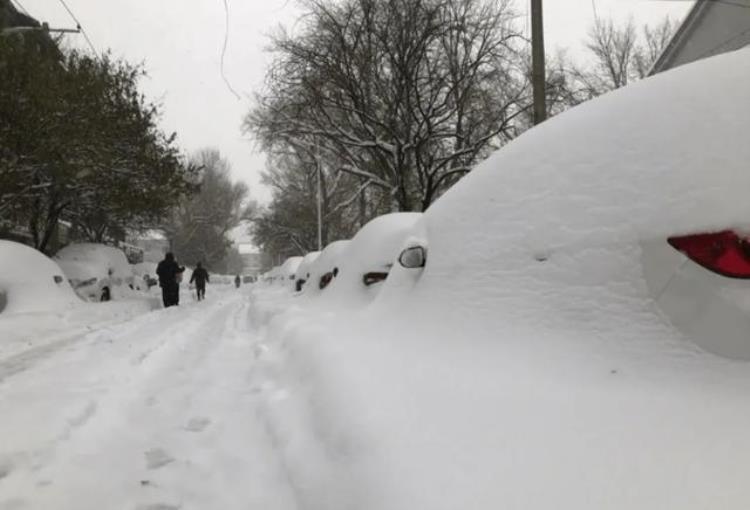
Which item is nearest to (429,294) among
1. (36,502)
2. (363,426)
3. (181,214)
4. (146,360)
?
(363,426)

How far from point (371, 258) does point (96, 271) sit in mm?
10255

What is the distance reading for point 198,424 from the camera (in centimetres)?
356

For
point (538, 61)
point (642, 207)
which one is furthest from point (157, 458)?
point (538, 61)

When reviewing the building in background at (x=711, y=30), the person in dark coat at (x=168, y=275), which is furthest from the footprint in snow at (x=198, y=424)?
the building in background at (x=711, y=30)

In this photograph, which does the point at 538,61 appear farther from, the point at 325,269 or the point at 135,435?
the point at 135,435

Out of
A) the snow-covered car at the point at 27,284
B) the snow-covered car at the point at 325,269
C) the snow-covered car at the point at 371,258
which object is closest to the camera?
the snow-covered car at the point at 371,258

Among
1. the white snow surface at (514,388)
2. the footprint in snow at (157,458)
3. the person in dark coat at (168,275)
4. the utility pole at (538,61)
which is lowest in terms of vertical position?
the footprint in snow at (157,458)

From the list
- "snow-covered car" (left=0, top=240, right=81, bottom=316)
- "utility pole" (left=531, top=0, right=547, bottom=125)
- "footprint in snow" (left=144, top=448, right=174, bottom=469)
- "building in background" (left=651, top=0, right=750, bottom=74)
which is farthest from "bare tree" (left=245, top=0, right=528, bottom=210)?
"footprint in snow" (left=144, top=448, right=174, bottom=469)

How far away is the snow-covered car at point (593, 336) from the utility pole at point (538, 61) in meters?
6.52

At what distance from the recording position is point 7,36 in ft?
45.3

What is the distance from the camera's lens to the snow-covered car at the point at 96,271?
13.3 m

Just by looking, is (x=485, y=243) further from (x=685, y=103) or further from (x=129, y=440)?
(x=129, y=440)

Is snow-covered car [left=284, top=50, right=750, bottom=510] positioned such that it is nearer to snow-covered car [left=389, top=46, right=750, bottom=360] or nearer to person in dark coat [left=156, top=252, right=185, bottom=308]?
snow-covered car [left=389, top=46, right=750, bottom=360]

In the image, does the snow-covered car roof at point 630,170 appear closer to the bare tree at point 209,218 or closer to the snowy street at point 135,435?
the snowy street at point 135,435
